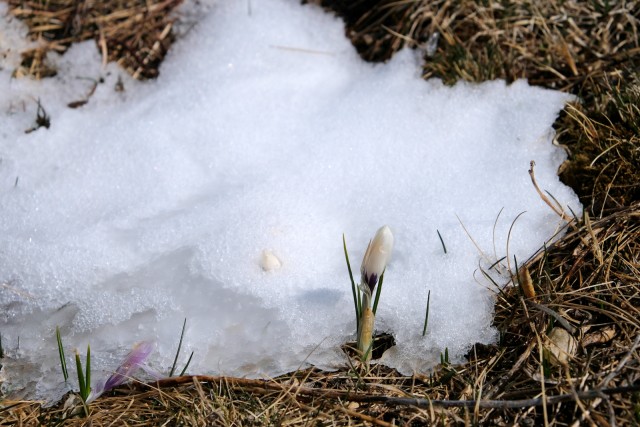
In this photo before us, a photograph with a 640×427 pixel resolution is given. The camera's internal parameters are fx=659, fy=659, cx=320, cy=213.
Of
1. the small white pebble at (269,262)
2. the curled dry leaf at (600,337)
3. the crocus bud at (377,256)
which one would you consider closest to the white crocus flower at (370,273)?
the crocus bud at (377,256)

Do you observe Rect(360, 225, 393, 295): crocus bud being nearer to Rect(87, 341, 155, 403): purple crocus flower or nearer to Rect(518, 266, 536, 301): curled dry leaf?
Rect(518, 266, 536, 301): curled dry leaf

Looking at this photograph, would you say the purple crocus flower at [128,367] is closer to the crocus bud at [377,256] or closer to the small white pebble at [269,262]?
the small white pebble at [269,262]

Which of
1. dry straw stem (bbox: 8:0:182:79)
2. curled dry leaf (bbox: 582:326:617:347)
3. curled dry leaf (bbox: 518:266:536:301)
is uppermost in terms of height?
dry straw stem (bbox: 8:0:182:79)

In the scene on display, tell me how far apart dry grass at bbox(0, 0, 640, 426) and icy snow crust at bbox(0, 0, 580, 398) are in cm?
7

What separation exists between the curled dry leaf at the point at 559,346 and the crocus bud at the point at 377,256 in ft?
1.39

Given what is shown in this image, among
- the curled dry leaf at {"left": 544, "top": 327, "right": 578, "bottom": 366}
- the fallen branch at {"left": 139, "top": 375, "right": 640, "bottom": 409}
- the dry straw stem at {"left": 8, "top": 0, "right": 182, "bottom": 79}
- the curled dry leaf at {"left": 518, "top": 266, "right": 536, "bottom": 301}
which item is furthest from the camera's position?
the dry straw stem at {"left": 8, "top": 0, "right": 182, "bottom": 79}

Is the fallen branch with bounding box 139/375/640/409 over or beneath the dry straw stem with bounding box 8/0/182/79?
beneath

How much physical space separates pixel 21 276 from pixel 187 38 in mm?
1225

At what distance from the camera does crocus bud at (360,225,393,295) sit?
4.65 feet

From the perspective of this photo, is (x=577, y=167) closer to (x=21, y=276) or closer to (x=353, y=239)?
(x=353, y=239)

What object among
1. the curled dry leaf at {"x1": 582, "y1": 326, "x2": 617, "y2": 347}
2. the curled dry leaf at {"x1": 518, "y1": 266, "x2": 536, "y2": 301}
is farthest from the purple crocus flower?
the curled dry leaf at {"x1": 582, "y1": 326, "x2": 617, "y2": 347}

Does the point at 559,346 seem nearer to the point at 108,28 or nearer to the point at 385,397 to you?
the point at 385,397

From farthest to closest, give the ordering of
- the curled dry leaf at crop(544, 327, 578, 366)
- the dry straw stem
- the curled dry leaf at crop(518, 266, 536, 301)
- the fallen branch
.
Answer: the dry straw stem < the curled dry leaf at crop(518, 266, 536, 301) < the curled dry leaf at crop(544, 327, 578, 366) < the fallen branch

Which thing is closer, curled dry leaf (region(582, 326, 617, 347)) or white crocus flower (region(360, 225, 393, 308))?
white crocus flower (region(360, 225, 393, 308))
